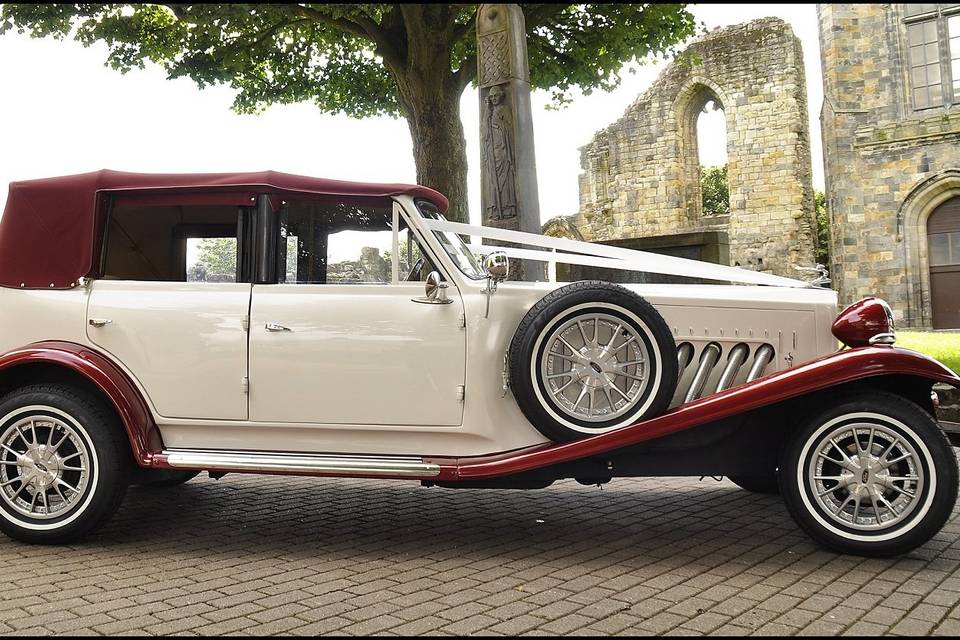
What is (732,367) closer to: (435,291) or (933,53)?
(435,291)

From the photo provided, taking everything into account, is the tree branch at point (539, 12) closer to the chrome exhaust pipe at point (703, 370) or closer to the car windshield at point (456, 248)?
the car windshield at point (456, 248)

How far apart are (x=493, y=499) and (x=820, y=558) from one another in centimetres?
226

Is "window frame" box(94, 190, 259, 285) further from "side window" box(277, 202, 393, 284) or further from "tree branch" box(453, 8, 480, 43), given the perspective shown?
"tree branch" box(453, 8, 480, 43)

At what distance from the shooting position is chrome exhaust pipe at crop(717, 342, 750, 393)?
13.4ft

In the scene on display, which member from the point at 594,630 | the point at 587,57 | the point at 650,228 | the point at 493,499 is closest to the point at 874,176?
the point at 650,228

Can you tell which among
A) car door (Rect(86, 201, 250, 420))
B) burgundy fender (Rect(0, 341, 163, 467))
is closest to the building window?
car door (Rect(86, 201, 250, 420))

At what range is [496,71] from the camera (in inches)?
302

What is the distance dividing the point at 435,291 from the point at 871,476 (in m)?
2.24

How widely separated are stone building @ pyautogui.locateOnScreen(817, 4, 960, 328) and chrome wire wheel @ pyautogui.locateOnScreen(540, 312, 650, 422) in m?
19.8

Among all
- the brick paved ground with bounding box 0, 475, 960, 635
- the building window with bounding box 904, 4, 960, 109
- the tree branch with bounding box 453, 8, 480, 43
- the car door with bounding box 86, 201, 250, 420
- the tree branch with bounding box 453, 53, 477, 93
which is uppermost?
the building window with bounding box 904, 4, 960, 109

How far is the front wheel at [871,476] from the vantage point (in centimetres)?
354

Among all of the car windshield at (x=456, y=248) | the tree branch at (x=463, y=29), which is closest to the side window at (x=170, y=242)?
the car windshield at (x=456, y=248)

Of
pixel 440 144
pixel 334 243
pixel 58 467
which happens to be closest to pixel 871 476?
pixel 334 243

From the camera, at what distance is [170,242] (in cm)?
445
